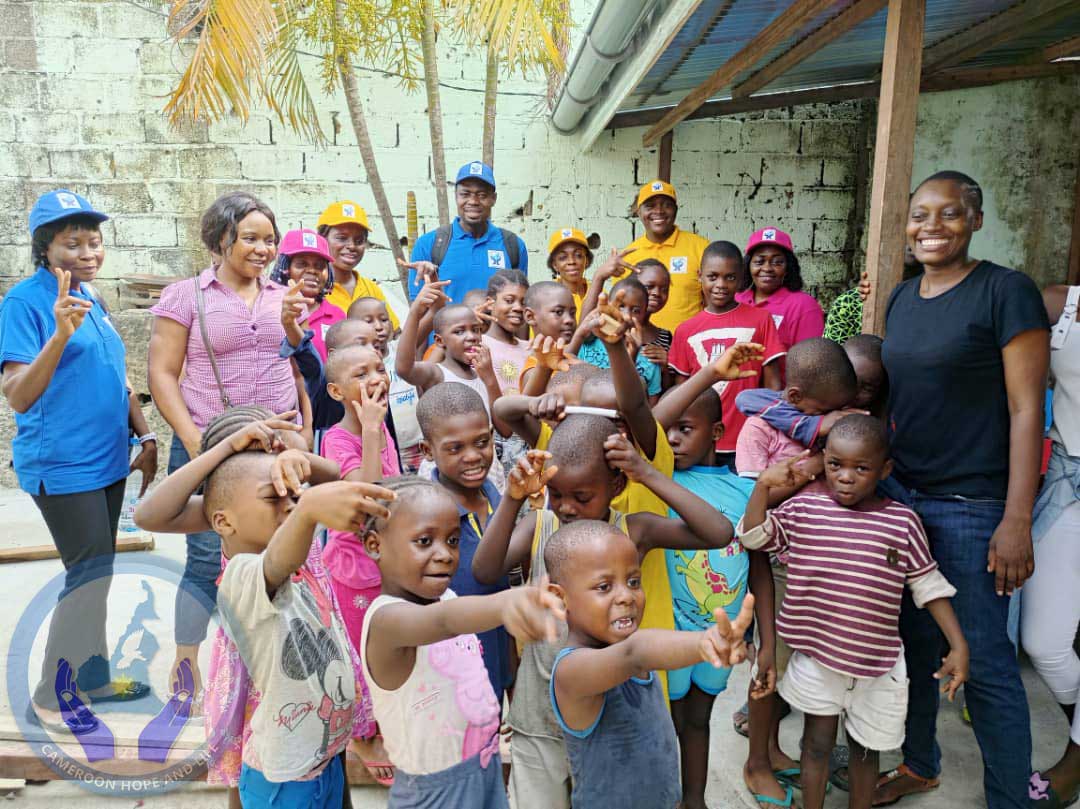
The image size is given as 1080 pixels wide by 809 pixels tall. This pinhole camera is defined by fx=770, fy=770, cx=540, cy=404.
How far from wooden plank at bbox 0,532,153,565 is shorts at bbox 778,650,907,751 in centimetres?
424

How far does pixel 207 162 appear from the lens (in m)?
6.54

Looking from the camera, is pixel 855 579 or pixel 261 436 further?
pixel 855 579

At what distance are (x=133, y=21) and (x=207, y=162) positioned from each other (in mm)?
1218

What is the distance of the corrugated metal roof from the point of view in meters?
4.27

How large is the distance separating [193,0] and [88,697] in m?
4.57

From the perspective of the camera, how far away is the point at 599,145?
680 cm

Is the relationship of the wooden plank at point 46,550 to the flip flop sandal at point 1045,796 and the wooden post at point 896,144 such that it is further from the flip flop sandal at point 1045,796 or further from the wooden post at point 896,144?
the flip flop sandal at point 1045,796

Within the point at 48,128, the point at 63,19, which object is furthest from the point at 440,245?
the point at 63,19

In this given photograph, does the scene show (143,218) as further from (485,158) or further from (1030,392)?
(1030,392)

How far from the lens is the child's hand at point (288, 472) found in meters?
1.75

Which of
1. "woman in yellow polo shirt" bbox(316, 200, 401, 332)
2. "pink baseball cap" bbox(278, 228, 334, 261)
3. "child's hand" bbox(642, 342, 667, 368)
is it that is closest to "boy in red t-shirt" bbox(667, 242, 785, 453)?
"child's hand" bbox(642, 342, 667, 368)

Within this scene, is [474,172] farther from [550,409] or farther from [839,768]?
[839,768]

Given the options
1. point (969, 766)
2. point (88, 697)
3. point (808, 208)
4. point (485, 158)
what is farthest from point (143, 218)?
point (969, 766)

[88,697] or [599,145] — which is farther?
[599,145]
